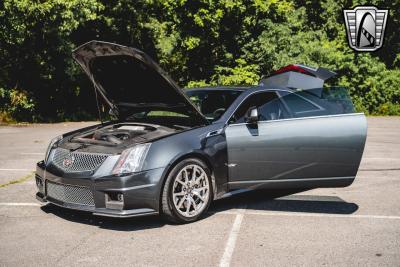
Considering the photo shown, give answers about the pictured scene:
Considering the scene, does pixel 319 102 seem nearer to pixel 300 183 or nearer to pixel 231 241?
pixel 300 183

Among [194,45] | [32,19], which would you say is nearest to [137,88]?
[32,19]

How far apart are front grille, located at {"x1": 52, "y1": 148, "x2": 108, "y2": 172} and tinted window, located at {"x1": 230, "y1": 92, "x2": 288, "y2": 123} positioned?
180 cm

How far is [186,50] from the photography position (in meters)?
26.3

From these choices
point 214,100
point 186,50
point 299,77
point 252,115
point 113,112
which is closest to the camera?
point 252,115

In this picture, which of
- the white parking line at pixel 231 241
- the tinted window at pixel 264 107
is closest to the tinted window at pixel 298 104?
the tinted window at pixel 264 107

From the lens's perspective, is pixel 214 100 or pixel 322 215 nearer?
pixel 322 215

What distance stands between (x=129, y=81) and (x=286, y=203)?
260 centimetres

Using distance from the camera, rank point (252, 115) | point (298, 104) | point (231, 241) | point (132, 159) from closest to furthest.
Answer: point (231, 241) < point (132, 159) < point (252, 115) < point (298, 104)

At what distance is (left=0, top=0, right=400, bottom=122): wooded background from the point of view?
22.2 metres

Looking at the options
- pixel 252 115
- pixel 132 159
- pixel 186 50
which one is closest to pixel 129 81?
pixel 132 159

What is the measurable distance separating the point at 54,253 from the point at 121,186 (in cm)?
95

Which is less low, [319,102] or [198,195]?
[319,102]

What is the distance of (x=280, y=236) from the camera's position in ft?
17.3

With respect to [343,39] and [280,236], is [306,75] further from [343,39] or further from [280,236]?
[343,39]
